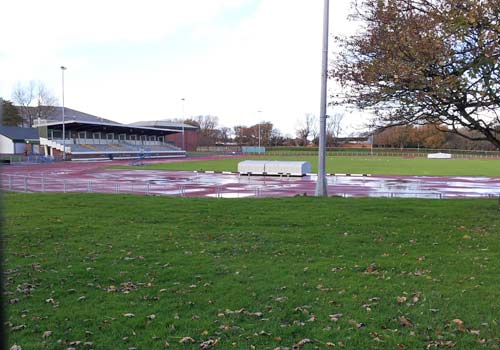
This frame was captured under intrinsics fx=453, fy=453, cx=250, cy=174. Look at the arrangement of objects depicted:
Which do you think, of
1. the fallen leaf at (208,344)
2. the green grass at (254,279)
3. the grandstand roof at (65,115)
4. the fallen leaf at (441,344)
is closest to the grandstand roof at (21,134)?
the grandstand roof at (65,115)

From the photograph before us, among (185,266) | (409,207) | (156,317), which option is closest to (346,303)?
(156,317)

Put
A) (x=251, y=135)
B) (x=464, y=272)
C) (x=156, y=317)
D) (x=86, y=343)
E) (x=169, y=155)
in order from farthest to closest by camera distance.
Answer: (x=251, y=135) → (x=169, y=155) → (x=464, y=272) → (x=156, y=317) → (x=86, y=343)

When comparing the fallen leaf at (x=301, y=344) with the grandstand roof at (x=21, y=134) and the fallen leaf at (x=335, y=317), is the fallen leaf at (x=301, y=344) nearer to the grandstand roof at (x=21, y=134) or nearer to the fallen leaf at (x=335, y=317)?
the fallen leaf at (x=335, y=317)

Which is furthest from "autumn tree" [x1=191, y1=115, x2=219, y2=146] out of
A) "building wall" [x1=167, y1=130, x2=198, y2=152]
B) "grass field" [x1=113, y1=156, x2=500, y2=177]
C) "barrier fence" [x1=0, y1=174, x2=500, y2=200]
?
"barrier fence" [x1=0, y1=174, x2=500, y2=200]

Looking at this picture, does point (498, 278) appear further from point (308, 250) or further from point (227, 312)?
point (227, 312)

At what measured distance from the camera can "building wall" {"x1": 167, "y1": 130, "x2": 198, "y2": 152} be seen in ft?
408

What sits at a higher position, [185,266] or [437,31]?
[437,31]

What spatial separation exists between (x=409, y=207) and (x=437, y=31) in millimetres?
6151

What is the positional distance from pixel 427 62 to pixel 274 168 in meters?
27.8

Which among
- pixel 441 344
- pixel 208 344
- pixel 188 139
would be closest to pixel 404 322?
pixel 441 344

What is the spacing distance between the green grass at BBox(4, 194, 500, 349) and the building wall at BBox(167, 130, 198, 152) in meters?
113

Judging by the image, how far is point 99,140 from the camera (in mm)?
80438

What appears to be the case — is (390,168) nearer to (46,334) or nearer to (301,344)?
(301,344)

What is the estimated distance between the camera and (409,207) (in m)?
15.0
